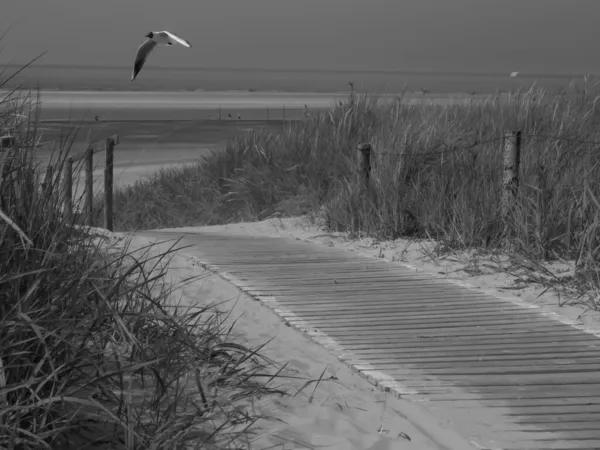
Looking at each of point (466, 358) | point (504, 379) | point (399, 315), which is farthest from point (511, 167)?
point (504, 379)

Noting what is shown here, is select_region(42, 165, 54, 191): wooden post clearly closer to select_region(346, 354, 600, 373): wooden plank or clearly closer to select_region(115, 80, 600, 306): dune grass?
select_region(346, 354, 600, 373): wooden plank

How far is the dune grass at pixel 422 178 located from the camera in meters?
8.55

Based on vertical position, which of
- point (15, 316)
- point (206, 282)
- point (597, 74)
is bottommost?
point (206, 282)

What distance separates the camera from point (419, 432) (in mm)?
4344

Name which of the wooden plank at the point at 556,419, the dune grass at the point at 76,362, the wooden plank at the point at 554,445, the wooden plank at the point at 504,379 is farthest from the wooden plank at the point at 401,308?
the wooden plank at the point at 554,445

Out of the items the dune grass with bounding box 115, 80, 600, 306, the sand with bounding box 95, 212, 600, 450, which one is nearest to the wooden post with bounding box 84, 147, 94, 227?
the sand with bounding box 95, 212, 600, 450

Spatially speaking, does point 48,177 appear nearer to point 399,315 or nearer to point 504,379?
point 504,379

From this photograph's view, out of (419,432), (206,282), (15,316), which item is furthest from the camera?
(206,282)

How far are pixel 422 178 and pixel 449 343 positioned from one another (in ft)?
15.2

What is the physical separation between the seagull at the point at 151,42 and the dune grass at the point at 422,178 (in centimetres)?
269

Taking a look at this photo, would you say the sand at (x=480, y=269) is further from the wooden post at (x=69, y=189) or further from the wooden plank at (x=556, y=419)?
the wooden post at (x=69, y=189)

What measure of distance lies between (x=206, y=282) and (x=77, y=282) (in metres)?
3.60

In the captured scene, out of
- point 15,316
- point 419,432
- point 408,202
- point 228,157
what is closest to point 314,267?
point 408,202

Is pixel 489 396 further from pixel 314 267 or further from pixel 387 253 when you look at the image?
pixel 387 253
